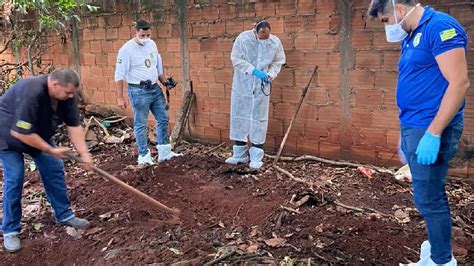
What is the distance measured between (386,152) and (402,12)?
2542 millimetres

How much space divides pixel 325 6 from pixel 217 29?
152cm

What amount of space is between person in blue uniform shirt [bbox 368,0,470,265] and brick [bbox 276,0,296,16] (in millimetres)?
2504

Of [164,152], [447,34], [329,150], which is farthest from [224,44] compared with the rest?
[447,34]

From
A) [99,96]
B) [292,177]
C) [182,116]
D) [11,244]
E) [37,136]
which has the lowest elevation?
[11,244]

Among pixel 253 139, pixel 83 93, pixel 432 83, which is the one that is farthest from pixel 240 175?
pixel 83 93

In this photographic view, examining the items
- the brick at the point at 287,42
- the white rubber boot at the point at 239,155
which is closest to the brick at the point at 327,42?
the brick at the point at 287,42

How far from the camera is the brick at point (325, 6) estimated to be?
477 centimetres

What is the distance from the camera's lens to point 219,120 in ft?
19.8

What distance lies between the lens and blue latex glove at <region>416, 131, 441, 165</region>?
2.30 metres

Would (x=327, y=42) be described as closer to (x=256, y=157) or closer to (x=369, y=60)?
(x=369, y=60)

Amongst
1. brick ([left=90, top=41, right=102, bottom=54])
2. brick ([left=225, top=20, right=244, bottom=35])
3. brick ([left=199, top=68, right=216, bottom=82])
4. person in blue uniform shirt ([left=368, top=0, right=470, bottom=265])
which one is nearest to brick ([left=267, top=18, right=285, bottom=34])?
brick ([left=225, top=20, right=244, bottom=35])

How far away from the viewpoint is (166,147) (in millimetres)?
5488

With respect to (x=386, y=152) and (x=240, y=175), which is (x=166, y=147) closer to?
(x=240, y=175)

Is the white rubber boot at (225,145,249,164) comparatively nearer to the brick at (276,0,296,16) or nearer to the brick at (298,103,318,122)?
the brick at (298,103,318,122)
